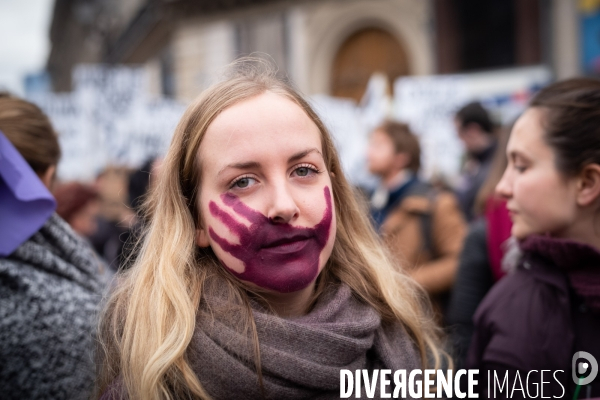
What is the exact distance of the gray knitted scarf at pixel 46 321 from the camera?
174cm

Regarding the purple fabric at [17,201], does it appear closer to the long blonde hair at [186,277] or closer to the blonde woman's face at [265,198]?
the long blonde hair at [186,277]

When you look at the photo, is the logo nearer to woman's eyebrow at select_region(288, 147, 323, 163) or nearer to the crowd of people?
the crowd of people

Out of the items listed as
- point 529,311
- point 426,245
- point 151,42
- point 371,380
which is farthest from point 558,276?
point 151,42

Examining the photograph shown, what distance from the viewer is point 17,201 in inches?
72.3

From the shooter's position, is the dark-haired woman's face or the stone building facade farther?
the stone building facade

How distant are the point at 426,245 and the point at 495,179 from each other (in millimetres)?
992

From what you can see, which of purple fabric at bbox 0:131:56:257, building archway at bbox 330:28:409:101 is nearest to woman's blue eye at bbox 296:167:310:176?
purple fabric at bbox 0:131:56:257

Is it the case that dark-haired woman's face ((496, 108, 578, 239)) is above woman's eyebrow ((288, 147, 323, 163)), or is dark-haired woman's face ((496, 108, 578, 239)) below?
below

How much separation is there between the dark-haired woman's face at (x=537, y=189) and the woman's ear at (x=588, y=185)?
0.7 inches

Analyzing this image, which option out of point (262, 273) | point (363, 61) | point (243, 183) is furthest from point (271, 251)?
point (363, 61)

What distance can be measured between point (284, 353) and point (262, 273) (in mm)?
207

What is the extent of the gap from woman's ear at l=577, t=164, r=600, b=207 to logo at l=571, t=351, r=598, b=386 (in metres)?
0.45

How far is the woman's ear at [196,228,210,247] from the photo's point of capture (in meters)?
1.65

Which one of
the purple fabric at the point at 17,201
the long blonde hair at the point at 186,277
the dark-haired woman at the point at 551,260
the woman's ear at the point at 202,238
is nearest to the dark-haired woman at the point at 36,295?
the purple fabric at the point at 17,201
